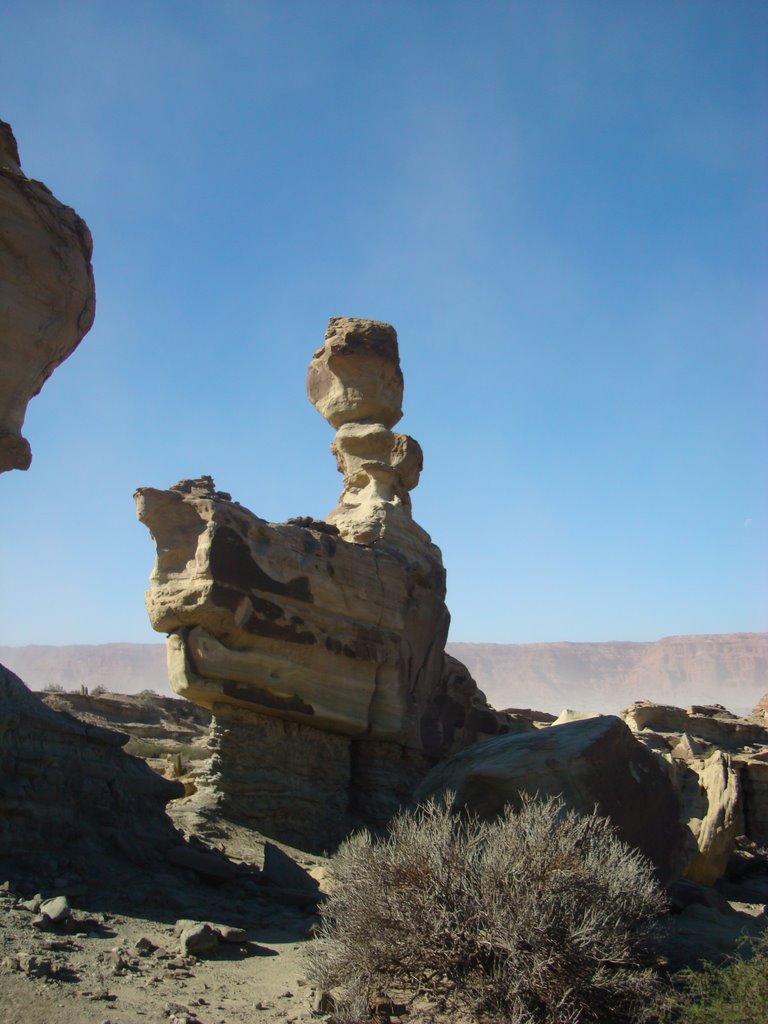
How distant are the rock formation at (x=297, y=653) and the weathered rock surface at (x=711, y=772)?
4243 mm

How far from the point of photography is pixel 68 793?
324 inches

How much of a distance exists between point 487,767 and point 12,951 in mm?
→ 5152

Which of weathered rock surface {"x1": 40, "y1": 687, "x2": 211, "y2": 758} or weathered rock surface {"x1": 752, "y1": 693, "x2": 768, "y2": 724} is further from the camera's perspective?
weathered rock surface {"x1": 752, "y1": 693, "x2": 768, "y2": 724}

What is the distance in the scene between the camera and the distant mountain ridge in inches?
4577

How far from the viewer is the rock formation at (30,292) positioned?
895 cm

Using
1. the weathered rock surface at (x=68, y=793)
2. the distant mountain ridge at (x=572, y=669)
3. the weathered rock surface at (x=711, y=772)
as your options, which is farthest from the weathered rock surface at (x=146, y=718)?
the distant mountain ridge at (x=572, y=669)

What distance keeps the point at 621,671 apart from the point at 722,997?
420 ft

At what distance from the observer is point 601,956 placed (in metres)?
5.91

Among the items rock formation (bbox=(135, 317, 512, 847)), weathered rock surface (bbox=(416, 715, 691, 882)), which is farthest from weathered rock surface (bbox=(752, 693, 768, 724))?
weathered rock surface (bbox=(416, 715, 691, 882))

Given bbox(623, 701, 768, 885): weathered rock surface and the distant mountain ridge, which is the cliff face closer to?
the distant mountain ridge

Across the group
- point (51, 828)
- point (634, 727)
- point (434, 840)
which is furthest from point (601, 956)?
point (634, 727)

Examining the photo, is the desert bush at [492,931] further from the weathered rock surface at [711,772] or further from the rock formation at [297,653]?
the rock formation at [297,653]

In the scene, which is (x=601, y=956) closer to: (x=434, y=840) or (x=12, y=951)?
(x=434, y=840)

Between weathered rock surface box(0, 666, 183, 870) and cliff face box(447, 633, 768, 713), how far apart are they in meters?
103
